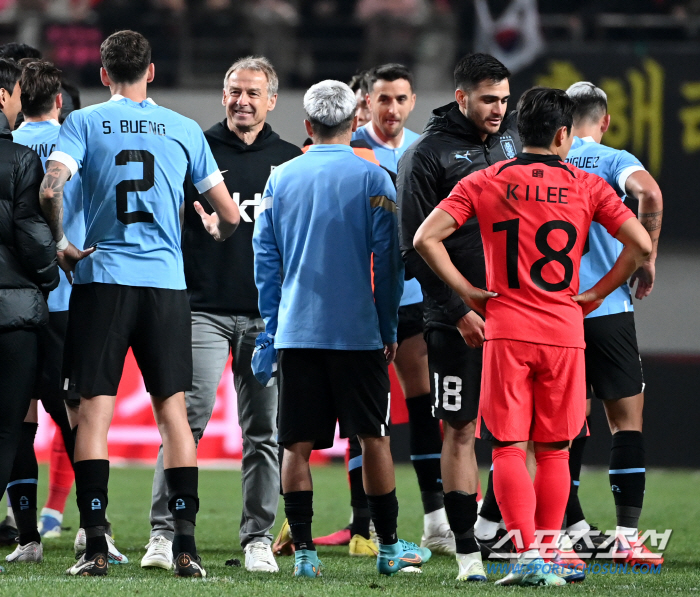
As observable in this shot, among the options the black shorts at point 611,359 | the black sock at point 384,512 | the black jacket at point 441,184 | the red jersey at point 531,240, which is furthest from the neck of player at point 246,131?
the black sock at point 384,512

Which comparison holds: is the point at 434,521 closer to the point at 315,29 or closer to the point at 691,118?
the point at 691,118

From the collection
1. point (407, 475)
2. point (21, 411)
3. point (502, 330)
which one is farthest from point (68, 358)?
point (407, 475)

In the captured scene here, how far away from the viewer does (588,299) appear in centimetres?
426

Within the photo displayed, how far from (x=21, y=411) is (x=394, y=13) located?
422 inches

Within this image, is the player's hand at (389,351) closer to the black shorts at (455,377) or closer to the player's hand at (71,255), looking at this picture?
the black shorts at (455,377)

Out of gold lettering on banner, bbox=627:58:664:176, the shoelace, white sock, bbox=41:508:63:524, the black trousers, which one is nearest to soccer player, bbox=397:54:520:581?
the shoelace

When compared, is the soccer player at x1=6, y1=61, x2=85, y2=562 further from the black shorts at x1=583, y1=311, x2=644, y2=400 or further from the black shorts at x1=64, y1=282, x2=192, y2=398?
the black shorts at x1=583, y1=311, x2=644, y2=400

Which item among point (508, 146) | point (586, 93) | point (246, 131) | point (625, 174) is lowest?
point (625, 174)

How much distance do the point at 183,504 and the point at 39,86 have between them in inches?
85.4

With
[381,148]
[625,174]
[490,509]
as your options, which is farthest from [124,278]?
[625,174]

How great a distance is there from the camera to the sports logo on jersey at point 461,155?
4.70 meters

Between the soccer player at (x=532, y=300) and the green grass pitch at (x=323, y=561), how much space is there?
38cm

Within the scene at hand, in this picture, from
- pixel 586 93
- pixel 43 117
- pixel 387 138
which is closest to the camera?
pixel 43 117

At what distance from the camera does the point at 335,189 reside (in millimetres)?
4473
